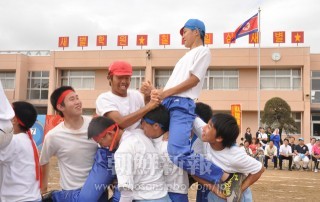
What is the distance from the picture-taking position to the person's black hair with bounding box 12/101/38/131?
124 inches

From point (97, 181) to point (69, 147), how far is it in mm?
413

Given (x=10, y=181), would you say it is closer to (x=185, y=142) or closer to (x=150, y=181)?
(x=150, y=181)

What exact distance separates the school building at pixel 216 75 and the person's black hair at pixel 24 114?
76.1ft

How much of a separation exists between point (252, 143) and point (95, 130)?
44.2ft

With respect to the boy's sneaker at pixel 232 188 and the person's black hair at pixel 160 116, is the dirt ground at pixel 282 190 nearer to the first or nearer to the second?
the boy's sneaker at pixel 232 188

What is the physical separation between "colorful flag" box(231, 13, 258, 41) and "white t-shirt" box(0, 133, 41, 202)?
19.9 m

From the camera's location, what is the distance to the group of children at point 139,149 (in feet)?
9.84

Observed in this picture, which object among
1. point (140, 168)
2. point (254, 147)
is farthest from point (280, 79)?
point (140, 168)

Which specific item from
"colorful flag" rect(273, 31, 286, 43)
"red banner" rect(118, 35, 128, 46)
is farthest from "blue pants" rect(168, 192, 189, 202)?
"red banner" rect(118, 35, 128, 46)

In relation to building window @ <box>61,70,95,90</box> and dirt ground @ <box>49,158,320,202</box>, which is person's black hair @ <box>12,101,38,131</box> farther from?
building window @ <box>61,70,95,90</box>

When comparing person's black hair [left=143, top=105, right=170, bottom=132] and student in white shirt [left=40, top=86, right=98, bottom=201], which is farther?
student in white shirt [left=40, top=86, right=98, bottom=201]

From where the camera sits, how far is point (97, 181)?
126 inches

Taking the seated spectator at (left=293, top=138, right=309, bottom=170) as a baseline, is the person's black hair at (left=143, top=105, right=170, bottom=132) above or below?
above

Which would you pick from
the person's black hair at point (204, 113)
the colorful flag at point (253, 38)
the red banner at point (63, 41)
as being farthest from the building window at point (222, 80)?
the person's black hair at point (204, 113)
